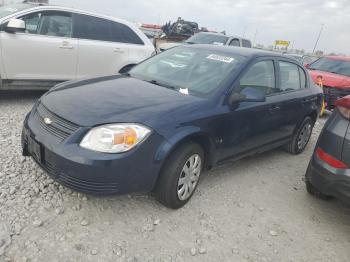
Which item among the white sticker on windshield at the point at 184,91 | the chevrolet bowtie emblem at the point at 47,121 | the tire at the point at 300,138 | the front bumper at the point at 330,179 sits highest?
the white sticker on windshield at the point at 184,91

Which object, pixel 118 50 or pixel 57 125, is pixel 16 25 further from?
pixel 57 125

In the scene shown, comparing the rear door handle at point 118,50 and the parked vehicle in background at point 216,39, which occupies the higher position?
the parked vehicle in background at point 216,39

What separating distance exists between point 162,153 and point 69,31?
4088 millimetres

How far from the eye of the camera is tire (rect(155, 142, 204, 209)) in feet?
9.75

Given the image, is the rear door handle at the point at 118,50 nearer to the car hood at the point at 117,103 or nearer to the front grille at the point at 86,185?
the car hood at the point at 117,103

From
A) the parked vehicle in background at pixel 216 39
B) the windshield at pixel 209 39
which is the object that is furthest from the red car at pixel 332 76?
the windshield at pixel 209 39

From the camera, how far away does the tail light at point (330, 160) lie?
122 inches

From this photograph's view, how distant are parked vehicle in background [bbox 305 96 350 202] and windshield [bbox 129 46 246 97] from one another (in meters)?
1.16

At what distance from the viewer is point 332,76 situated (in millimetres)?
8422

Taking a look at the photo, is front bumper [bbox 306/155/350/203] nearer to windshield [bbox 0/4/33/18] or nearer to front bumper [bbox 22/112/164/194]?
front bumper [bbox 22/112/164/194]

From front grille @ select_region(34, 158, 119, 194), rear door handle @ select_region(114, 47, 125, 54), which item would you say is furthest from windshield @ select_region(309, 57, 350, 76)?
front grille @ select_region(34, 158, 119, 194)

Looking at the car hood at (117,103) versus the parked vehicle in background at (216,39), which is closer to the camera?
the car hood at (117,103)

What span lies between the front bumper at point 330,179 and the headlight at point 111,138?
189cm

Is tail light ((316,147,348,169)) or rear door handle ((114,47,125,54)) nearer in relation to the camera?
tail light ((316,147,348,169))
